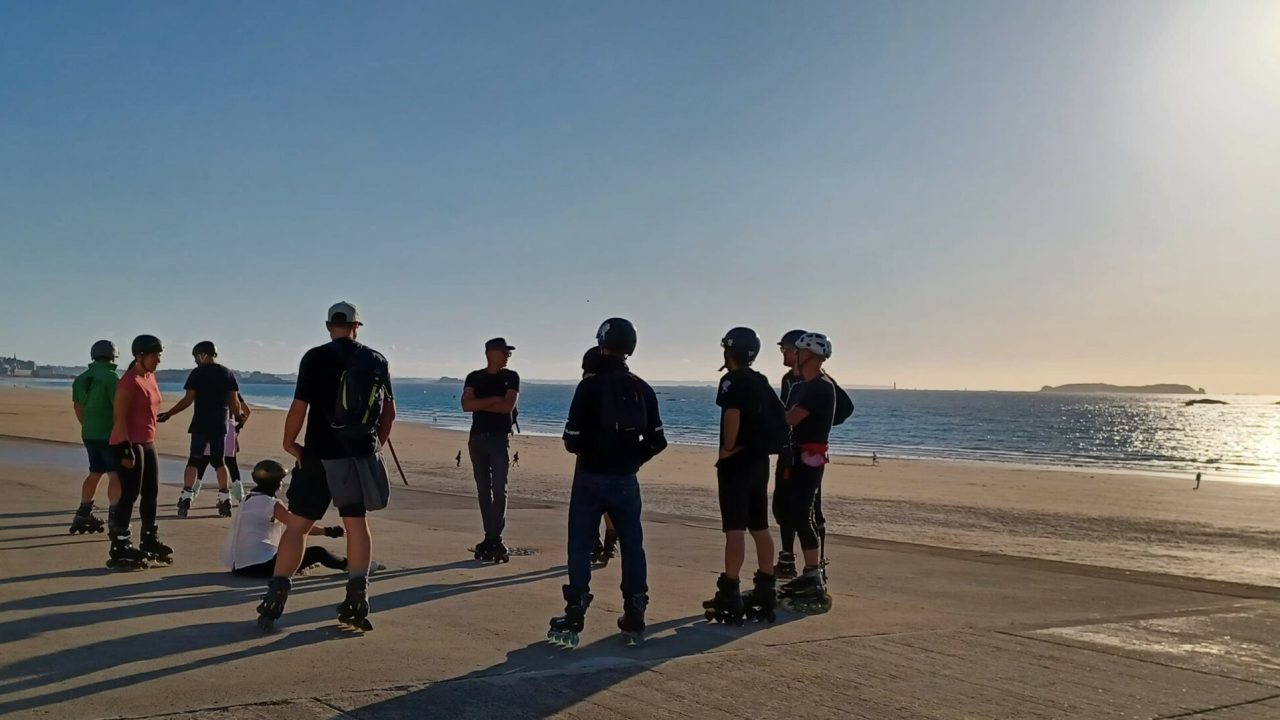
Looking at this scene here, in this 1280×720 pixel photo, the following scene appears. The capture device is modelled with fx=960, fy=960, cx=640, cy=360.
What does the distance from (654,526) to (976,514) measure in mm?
10159

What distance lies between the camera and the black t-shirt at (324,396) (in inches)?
218

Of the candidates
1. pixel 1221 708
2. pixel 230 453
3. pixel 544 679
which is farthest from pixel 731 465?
pixel 230 453

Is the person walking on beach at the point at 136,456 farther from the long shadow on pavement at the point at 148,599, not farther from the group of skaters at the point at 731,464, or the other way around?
the group of skaters at the point at 731,464

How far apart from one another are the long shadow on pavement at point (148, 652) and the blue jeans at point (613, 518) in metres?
1.40

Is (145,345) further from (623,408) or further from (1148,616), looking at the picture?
(1148,616)

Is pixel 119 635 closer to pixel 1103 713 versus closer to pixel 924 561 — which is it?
pixel 1103 713

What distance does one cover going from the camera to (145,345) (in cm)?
784

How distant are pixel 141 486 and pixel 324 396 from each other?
10.5ft

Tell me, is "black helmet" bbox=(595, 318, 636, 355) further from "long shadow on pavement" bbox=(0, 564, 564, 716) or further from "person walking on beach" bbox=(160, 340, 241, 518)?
"person walking on beach" bbox=(160, 340, 241, 518)

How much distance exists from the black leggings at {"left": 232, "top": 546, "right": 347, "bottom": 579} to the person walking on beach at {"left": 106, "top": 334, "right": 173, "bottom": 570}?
910mm

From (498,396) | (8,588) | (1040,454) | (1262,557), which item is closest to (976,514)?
(1262,557)

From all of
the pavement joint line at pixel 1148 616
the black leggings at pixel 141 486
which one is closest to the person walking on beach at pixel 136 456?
the black leggings at pixel 141 486

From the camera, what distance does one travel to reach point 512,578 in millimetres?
7852

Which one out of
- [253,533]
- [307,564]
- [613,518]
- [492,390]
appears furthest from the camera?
[492,390]
